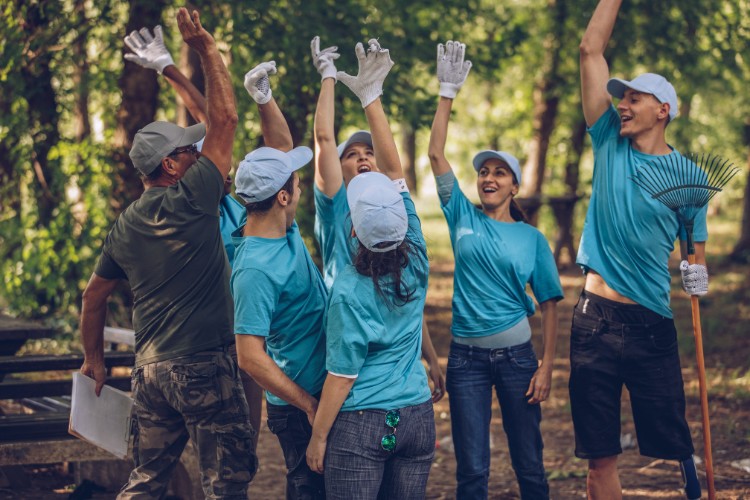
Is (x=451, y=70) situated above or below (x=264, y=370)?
above

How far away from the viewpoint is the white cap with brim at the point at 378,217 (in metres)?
3.23

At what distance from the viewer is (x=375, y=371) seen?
3.29 metres

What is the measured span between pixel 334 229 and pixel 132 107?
206 inches

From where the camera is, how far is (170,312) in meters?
3.88

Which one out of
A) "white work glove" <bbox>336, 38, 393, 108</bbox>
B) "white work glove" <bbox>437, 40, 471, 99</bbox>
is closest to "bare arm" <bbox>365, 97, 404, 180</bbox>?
"white work glove" <bbox>336, 38, 393, 108</bbox>

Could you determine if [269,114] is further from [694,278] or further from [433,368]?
[694,278]

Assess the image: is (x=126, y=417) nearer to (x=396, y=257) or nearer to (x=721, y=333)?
(x=396, y=257)

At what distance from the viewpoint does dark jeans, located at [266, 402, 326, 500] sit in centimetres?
355

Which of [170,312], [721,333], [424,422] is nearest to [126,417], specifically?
[170,312]

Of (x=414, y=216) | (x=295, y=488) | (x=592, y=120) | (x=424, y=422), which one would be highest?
(x=592, y=120)

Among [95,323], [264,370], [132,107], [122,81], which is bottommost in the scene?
[264,370]

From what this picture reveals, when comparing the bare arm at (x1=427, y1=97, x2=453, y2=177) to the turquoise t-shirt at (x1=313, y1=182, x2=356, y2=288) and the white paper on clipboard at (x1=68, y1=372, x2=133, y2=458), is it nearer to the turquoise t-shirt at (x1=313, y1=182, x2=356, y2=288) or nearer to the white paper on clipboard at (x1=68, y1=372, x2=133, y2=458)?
the turquoise t-shirt at (x1=313, y1=182, x2=356, y2=288)

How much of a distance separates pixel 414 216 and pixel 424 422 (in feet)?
2.59

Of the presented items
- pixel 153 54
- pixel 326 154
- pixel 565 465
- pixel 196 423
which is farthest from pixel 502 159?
pixel 565 465
